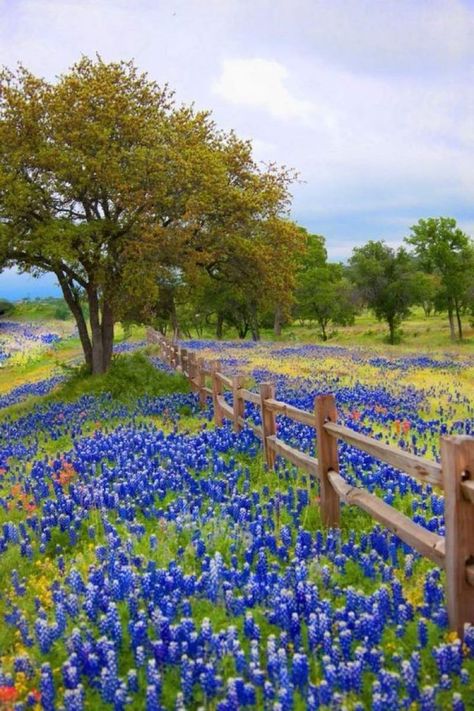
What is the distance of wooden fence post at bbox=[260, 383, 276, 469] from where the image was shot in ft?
31.8

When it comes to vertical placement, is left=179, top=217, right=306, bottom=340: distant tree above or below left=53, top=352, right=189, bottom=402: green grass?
above

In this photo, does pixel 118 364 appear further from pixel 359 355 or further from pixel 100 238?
pixel 359 355

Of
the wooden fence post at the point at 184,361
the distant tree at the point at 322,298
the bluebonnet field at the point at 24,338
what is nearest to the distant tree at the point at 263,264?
the wooden fence post at the point at 184,361

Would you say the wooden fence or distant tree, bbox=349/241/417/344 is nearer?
the wooden fence

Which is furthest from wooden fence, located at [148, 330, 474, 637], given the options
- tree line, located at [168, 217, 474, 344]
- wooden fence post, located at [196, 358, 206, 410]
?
tree line, located at [168, 217, 474, 344]

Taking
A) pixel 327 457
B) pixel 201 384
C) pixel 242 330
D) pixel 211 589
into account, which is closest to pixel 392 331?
pixel 242 330

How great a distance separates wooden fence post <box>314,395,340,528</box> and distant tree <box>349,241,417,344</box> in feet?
172

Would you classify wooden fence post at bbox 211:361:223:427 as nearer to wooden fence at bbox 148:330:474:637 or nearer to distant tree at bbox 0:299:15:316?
wooden fence at bbox 148:330:474:637

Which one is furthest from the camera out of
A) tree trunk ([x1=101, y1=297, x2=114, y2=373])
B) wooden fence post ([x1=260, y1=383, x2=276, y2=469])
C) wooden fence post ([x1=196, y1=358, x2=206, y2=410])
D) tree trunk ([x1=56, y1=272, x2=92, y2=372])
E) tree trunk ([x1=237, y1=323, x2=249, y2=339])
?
tree trunk ([x1=237, y1=323, x2=249, y2=339])

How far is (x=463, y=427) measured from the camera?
12.8 m

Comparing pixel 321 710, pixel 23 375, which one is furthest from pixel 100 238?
pixel 23 375

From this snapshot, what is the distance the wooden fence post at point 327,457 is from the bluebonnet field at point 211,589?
0.77ft

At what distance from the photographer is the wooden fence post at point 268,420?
9.70 metres

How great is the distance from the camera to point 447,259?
58.8 meters
